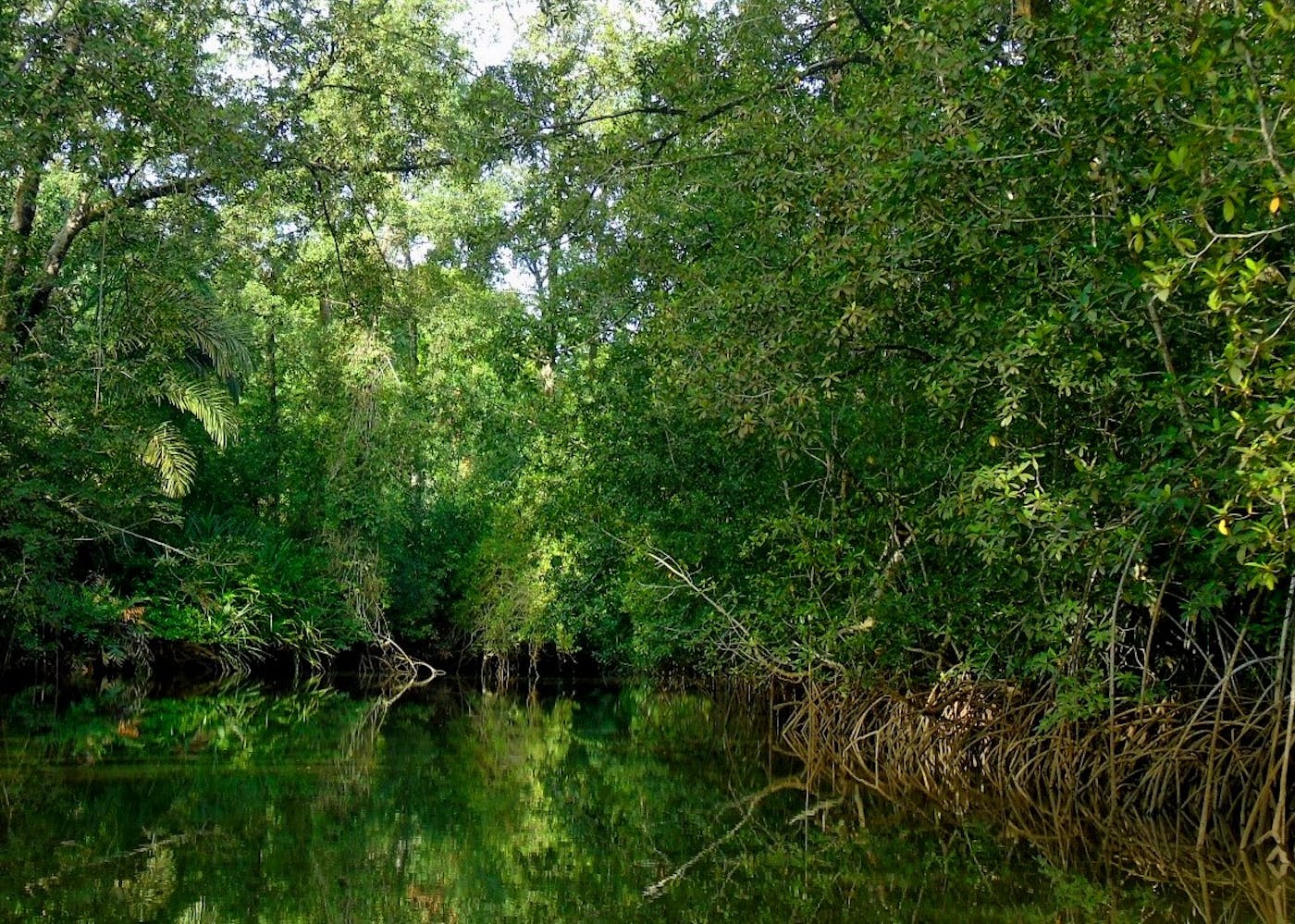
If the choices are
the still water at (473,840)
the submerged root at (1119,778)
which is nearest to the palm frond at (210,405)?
the still water at (473,840)

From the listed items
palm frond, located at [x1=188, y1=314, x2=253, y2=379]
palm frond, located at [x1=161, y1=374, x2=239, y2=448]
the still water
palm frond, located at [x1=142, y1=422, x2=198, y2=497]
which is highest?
palm frond, located at [x1=188, y1=314, x2=253, y2=379]

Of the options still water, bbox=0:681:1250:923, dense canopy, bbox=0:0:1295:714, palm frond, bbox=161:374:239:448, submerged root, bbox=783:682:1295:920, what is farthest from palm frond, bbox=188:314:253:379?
submerged root, bbox=783:682:1295:920

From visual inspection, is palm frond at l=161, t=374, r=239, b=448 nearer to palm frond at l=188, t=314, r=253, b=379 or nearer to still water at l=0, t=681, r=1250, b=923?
palm frond at l=188, t=314, r=253, b=379

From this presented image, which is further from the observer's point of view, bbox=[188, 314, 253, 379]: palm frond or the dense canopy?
bbox=[188, 314, 253, 379]: palm frond

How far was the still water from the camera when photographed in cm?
575

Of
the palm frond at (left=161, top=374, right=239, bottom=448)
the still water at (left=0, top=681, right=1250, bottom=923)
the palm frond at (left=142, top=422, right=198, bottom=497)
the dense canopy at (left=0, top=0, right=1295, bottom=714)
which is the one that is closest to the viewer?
the still water at (left=0, top=681, right=1250, bottom=923)

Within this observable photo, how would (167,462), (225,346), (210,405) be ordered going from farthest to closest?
(210,405) < (225,346) < (167,462)

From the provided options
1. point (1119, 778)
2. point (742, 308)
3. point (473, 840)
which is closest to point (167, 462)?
point (742, 308)

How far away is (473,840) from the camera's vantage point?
7328mm

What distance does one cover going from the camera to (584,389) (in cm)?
1473

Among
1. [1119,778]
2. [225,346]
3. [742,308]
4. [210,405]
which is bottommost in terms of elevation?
[1119,778]

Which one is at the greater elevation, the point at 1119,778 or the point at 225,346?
the point at 225,346

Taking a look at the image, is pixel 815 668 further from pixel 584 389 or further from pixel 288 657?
pixel 288 657

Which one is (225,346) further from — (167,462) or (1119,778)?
(1119,778)
